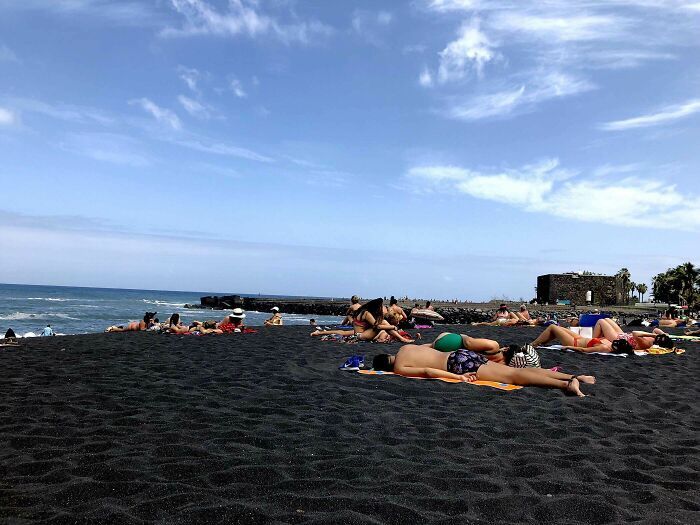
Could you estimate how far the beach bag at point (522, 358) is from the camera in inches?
282

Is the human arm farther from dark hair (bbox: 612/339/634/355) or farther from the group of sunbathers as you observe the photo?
the group of sunbathers

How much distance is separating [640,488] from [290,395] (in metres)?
4.02

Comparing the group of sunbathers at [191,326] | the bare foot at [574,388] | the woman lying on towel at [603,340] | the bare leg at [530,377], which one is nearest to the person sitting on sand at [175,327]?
the group of sunbathers at [191,326]

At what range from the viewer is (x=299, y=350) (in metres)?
11.6

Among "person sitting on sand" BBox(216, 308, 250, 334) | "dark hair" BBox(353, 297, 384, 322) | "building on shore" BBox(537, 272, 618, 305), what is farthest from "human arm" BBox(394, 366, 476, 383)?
"building on shore" BBox(537, 272, 618, 305)

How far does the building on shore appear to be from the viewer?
58906mm

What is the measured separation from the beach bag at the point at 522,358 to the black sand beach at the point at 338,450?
0.62m

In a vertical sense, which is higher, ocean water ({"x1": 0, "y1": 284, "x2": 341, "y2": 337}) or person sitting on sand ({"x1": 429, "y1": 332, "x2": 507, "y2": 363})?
person sitting on sand ({"x1": 429, "y1": 332, "x2": 507, "y2": 363})

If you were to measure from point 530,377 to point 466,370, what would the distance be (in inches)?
35.0

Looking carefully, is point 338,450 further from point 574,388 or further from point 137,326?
point 137,326

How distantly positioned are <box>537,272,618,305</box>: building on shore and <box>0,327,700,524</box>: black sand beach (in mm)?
55335

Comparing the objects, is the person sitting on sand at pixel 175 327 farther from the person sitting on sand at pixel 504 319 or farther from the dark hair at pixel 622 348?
the person sitting on sand at pixel 504 319

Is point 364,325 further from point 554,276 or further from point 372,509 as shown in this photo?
point 554,276

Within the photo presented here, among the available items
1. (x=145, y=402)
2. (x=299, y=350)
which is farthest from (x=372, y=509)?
(x=299, y=350)
